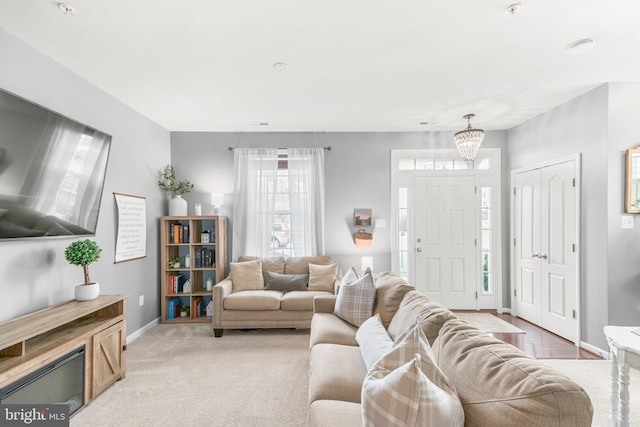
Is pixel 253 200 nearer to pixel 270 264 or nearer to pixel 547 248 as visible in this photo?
pixel 270 264

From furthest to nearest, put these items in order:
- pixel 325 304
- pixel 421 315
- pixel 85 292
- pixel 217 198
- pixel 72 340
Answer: pixel 217 198 → pixel 325 304 → pixel 85 292 → pixel 72 340 → pixel 421 315

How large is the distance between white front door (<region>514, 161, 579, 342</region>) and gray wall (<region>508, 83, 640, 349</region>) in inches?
5.8

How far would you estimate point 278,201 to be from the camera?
4.61 m

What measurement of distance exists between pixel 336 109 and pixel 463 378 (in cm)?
318

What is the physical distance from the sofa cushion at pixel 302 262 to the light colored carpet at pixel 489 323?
2.03m

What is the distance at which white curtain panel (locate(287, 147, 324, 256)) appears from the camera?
454 cm

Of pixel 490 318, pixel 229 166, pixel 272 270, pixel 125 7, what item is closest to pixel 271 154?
pixel 229 166

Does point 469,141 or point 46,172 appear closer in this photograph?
point 46,172

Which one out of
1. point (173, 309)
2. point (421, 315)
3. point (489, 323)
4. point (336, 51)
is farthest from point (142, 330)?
point (489, 323)

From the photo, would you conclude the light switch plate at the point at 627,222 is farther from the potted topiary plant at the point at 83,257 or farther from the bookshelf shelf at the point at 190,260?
the potted topiary plant at the point at 83,257

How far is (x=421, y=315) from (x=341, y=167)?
316 centimetres

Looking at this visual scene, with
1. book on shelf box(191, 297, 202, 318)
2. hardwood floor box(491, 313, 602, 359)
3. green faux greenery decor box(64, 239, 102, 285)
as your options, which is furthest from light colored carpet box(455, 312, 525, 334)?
green faux greenery decor box(64, 239, 102, 285)

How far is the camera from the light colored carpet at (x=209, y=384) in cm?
217

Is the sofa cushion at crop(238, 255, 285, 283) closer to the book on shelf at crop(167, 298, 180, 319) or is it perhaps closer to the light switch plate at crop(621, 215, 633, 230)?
the book on shelf at crop(167, 298, 180, 319)
